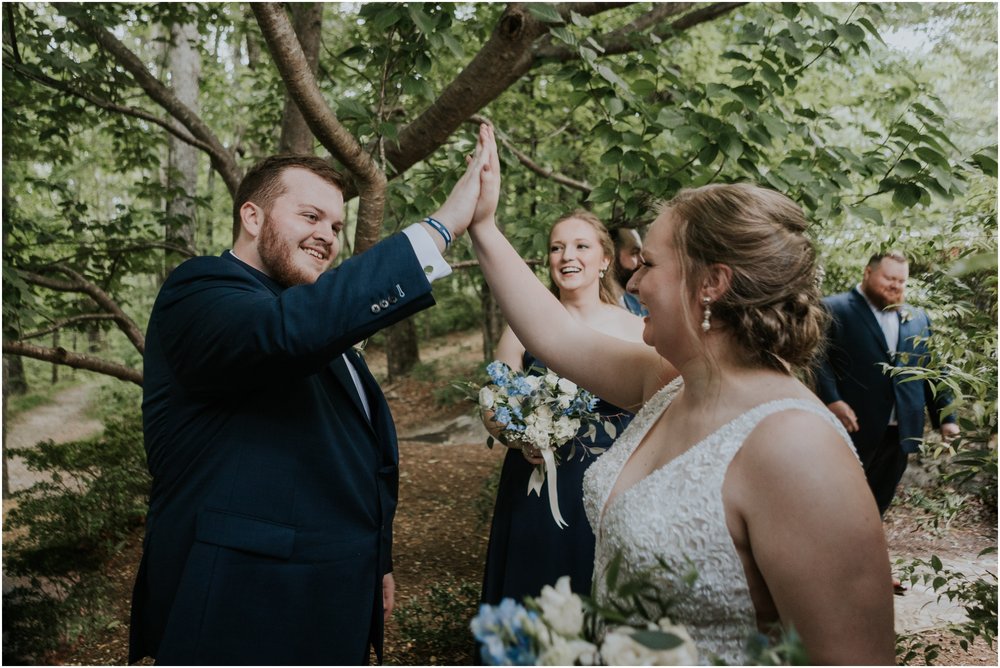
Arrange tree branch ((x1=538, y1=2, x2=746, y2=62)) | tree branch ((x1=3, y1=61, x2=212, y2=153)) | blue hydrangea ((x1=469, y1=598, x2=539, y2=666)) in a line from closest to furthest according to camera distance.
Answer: blue hydrangea ((x1=469, y1=598, x2=539, y2=666))
tree branch ((x1=538, y1=2, x2=746, y2=62))
tree branch ((x1=3, y1=61, x2=212, y2=153))

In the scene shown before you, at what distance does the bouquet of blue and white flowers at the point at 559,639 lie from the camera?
101 cm

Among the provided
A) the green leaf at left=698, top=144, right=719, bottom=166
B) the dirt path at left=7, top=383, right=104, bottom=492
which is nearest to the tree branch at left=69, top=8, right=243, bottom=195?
Result: the green leaf at left=698, top=144, right=719, bottom=166

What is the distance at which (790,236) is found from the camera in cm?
162

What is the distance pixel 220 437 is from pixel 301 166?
36.3 inches

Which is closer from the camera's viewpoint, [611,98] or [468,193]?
[468,193]

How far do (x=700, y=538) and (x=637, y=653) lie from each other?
48 cm

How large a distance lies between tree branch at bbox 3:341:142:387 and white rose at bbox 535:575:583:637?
3.83 meters

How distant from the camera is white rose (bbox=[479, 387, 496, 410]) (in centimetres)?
335

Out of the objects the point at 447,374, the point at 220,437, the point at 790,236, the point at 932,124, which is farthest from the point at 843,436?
the point at 447,374

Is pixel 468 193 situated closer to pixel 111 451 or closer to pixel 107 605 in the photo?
pixel 107 605

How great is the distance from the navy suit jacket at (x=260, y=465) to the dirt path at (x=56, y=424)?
1166 cm

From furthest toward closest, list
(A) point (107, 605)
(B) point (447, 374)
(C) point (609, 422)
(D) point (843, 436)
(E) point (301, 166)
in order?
(B) point (447, 374), (A) point (107, 605), (C) point (609, 422), (E) point (301, 166), (D) point (843, 436)

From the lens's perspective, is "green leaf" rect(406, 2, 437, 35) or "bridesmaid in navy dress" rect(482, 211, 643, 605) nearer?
"green leaf" rect(406, 2, 437, 35)

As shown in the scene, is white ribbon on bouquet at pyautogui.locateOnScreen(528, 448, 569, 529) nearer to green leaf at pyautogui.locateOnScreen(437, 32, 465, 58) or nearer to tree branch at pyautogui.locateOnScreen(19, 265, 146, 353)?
green leaf at pyautogui.locateOnScreen(437, 32, 465, 58)
